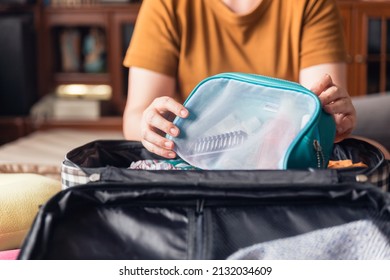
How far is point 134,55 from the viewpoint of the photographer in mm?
1038

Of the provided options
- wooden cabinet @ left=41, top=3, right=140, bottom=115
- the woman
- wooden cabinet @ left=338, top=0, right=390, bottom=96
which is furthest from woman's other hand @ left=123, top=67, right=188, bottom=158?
wooden cabinet @ left=338, top=0, right=390, bottom=96

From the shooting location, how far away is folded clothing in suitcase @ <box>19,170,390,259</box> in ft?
1.78

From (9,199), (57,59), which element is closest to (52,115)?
(57,59)

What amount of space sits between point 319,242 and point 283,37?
1.88 feet

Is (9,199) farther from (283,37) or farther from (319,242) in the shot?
(283,37)

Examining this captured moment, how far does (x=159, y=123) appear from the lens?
2.31 feet

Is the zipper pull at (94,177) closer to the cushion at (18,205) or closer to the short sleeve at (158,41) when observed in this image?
the cushion at (18,205)

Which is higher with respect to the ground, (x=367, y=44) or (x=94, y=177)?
(x=94, y=177)

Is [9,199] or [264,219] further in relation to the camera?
[9,199]

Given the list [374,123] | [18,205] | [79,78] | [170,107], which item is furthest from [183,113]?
[79,78]

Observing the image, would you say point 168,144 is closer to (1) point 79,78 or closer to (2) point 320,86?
(2) point 320,86

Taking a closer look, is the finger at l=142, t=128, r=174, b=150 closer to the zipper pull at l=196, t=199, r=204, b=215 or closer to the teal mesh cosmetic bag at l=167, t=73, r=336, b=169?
the teal mesh cosmetic bag at l=167, t=73, r=336, b=169

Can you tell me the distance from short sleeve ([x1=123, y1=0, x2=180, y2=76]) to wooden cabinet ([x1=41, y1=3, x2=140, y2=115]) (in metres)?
2.07

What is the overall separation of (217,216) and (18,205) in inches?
12.5
